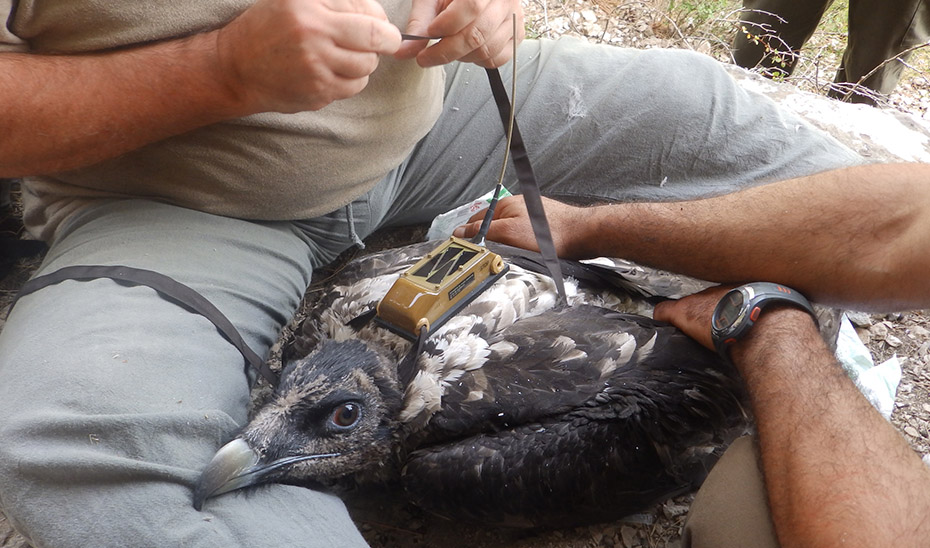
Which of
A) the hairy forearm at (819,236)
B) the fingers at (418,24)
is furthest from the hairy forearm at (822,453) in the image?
the fingers at (418,24)

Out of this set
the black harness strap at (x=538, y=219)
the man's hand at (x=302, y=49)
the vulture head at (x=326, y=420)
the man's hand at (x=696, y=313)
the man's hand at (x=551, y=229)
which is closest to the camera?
the man's hand at (x=302, y=49)

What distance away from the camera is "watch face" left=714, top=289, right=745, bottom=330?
5.37 feet

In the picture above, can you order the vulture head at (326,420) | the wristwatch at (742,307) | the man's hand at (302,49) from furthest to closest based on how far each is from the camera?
1. the wristwatch at (742,307)
2. the vulture head at (326,420)
3. the man's hand at (302,49)

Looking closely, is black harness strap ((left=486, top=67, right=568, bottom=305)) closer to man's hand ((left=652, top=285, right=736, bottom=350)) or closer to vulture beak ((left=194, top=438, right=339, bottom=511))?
man's hand ((left=652, top=285, right=736, bottom=350))

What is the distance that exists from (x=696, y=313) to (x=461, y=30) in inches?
36.1

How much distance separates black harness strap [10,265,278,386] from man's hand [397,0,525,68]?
2.50 feet

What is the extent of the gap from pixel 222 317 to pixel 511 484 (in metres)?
0.79

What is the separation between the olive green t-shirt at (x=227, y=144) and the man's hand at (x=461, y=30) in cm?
17

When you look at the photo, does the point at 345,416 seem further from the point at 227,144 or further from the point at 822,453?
the point at 822,453

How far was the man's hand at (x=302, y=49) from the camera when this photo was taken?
54.2 inches

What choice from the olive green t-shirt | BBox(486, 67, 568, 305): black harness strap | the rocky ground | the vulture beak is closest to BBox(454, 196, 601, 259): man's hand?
BBox(486, 67, 568, 305): black harness strap

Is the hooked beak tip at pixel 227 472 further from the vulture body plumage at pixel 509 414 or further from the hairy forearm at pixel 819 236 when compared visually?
the hairy forearm at pixel 819 236

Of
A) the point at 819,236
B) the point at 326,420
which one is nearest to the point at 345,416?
the point at 326,420

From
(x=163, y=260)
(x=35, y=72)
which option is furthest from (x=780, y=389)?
(x=35, y=72)
